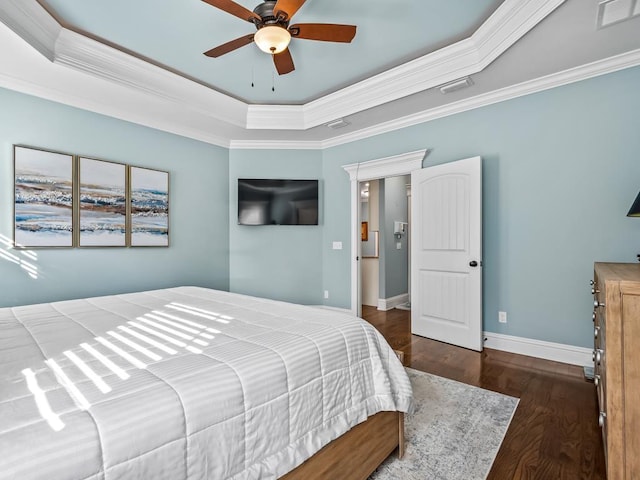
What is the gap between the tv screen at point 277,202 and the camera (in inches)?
176

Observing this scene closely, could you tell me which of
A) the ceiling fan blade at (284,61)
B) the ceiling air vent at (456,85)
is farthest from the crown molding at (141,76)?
the ceiling air vent at (456,85)

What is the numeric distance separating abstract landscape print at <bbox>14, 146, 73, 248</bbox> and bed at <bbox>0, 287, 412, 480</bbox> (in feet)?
4.80

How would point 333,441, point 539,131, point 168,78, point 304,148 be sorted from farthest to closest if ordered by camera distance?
point 304,148, point 168,78, point 539,131, point 333,441

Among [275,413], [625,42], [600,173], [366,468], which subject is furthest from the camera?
[600,173]

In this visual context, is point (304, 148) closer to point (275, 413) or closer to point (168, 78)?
point (168, 78)

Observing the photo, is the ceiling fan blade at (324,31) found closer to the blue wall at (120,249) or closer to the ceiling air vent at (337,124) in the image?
the ceiling air vent at (337,124)

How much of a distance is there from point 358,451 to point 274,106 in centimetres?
368

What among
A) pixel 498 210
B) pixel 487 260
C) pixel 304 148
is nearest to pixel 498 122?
pixel 498 210

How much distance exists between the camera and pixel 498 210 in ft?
10.5

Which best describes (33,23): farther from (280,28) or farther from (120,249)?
(120,249)

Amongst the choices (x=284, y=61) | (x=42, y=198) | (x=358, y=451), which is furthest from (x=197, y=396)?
(x=42, y=198)

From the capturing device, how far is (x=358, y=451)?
4.42 ft

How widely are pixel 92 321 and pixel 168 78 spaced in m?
2.53

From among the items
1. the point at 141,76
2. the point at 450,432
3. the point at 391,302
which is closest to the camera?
the point at 450,432
